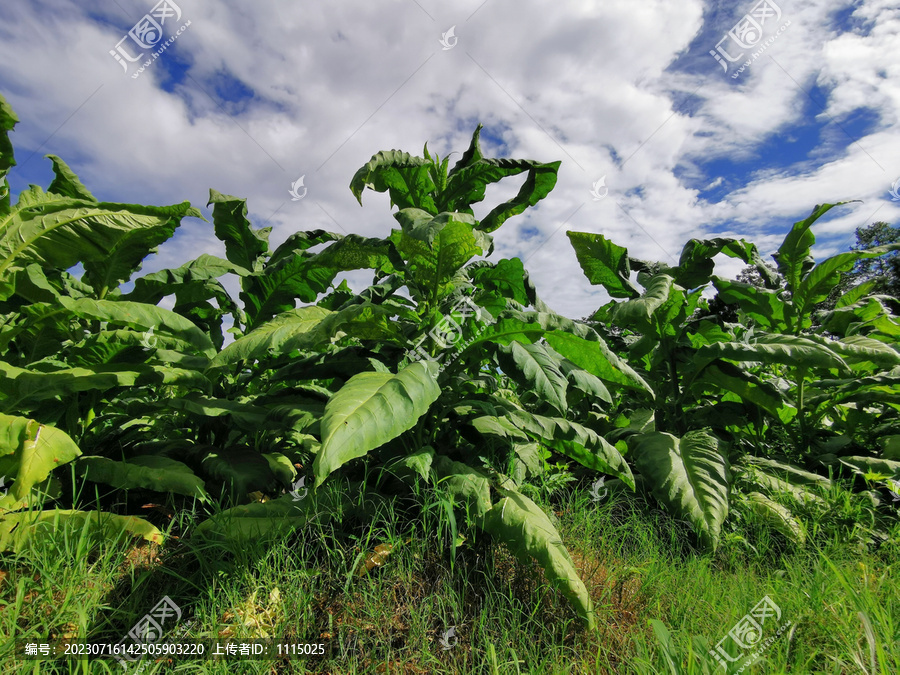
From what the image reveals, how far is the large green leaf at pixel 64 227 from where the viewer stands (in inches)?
75.3

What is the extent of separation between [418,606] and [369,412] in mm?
662

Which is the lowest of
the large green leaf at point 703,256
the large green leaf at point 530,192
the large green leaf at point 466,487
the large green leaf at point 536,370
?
the large green leaf at point 466,487

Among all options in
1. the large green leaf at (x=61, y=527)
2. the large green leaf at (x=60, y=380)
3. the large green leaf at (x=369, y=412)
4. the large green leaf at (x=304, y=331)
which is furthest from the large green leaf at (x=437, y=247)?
the large green leaf at (x=61, y=527)

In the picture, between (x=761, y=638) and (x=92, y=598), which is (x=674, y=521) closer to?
(x=761, y=638)

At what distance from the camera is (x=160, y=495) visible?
2.36 m

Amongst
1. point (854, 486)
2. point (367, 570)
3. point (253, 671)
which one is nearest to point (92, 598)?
point (253, 671)

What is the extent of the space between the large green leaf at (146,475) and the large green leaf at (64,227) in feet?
2.53

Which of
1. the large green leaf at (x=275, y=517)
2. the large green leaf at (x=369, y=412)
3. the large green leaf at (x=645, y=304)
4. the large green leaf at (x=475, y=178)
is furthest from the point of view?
the large green leaf at (x=645, y=304)

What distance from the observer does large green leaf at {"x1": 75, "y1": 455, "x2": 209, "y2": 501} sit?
179cm

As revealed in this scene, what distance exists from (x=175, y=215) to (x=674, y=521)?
2.63 m

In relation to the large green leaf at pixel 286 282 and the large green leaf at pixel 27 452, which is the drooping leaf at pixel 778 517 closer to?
the large green leaf at pixel 286 282

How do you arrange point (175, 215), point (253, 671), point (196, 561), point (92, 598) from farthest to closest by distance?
point (175, 215) < point (196, 561) < point (92, 598) < point (253, 671)

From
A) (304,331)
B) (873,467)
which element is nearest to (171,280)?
(304,331)

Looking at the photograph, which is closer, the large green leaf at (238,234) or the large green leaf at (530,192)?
the large green leaf at (530,192)
